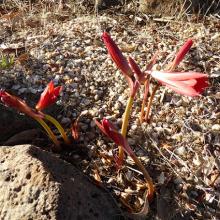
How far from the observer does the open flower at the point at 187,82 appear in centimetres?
134

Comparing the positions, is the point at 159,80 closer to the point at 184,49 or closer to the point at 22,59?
the point at 184,49

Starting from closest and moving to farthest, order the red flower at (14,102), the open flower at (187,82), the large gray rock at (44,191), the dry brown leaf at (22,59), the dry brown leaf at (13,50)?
the open flower at (187,82) → the large gray rock at (44,191) → the red flower at (14,102) → the dry brown leaf at (22,59) → the dry brown leaf at (13,50)

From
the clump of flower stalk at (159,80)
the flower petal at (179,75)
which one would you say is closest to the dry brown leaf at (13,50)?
the clump of flower stalk at (159,80)

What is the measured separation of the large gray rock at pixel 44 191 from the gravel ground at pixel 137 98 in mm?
161

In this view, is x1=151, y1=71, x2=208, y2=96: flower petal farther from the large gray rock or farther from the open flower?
the large gray rock

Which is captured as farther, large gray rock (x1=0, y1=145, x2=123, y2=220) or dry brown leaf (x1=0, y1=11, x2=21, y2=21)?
dry brown leaf (x1=0, y1=11, x2=21, y2=21)

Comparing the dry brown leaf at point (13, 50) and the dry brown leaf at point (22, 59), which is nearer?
the dry brown leaf at point (22, 59)

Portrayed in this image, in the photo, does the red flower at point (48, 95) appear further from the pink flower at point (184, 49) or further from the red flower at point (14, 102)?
the pink flower at point (184, 49)

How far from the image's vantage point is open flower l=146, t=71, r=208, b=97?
1340mm

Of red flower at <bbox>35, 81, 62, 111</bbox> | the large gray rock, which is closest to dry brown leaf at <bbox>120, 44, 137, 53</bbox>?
red flower at <bbox>35, 81, 62, 111</bbox>

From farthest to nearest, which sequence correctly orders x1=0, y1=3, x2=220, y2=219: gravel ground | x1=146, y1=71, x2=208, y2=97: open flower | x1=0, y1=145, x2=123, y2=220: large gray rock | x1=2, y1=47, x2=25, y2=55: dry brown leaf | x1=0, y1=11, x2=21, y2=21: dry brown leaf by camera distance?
1. x1=0, y1=11, x2=21, y2=21: dry brown leaf
2. x1=2, y1=47, x2=25, y2=55: dry brown leaf
3. x1=0, y1=3, x2=220, y2=219: gravel ground
4. x1=0, y1=145, x2=123, y2=220: large gray rock
5. x1=146, y1=71, x2=208, y2=97: open flower

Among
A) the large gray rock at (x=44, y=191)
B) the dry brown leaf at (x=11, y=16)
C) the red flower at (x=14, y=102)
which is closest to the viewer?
the large gray rock at (x=44, y=191)

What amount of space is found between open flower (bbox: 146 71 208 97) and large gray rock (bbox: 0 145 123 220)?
0.50 meters

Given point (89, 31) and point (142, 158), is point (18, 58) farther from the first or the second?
point (142, 158)
